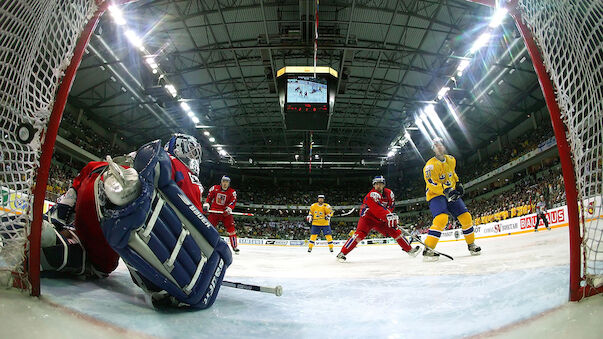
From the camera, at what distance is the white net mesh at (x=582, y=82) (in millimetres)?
1491

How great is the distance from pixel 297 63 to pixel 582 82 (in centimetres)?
1534

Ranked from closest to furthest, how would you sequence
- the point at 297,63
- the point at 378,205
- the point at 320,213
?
the point at 378,205, the point at 320,213, the point at 297,63

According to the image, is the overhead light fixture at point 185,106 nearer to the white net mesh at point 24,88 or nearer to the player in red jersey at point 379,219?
the player in red jersey at point 379,219

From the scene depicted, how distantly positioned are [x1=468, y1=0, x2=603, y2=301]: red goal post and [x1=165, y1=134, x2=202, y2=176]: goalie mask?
2.02 meters

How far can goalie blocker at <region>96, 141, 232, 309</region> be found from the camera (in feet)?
4.65

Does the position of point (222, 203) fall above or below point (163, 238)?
above

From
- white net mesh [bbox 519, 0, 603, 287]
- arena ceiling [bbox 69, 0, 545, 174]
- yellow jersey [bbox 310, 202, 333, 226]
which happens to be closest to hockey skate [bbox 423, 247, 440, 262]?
white net mesh [bbox 519, 0, 603, 287]

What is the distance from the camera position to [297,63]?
16141mm

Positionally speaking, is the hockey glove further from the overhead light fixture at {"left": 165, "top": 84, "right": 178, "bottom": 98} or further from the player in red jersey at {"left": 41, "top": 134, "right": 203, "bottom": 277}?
the overhead light fixture at {"left": 165, "top": 84, "right": 178, "bottom": 98}

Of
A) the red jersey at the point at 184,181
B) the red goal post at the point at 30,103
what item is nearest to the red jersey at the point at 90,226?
the red goal post at the point at 30,103

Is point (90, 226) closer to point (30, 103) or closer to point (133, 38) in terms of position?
point (30, 103)

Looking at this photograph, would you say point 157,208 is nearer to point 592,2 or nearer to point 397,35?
point 592,2

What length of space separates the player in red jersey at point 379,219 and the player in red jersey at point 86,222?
379cm

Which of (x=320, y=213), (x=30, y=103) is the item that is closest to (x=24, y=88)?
(x=30, y=103)
